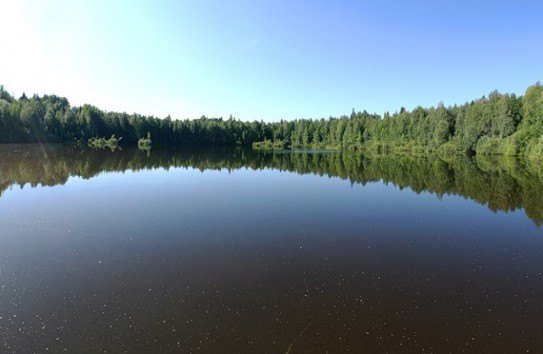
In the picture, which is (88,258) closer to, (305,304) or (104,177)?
(305,304)

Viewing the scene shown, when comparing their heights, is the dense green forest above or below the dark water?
above

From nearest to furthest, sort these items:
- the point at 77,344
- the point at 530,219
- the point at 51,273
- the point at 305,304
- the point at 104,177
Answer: the point at 77,344 < the point at 305,304 < the point at 51,273 < the point at 530,219 < the point at 104,177

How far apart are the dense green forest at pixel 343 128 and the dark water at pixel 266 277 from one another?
5608cm

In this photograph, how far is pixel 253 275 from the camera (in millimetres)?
9938

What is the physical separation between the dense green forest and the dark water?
56.1 m

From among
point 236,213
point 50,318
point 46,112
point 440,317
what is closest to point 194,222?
point 236,213

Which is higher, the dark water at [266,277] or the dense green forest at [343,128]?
the dense green forest at [343,128]

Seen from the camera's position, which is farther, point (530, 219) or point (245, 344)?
point (530, 219)

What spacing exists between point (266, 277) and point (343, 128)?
131 meters

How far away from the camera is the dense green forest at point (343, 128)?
70.8 meters

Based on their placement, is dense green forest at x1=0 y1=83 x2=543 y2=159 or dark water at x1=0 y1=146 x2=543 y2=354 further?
dense green forest at x1=0 y1=83 x2=543 y2=159

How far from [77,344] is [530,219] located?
2131 cm

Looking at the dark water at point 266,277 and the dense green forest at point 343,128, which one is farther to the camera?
the dense green forest at point 343,128

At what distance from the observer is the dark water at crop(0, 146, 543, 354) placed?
698cm
